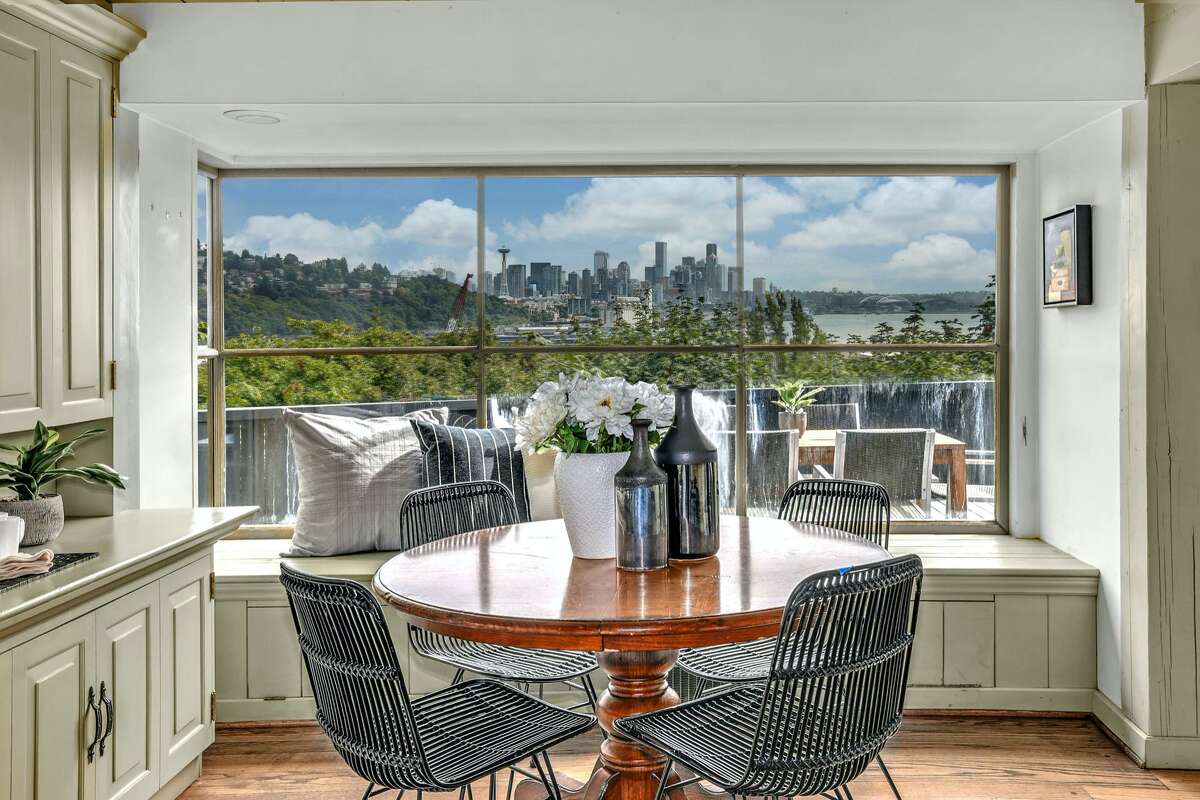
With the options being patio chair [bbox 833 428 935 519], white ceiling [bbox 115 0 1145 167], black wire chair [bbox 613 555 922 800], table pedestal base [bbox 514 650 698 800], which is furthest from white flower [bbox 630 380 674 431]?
patio chair [bbox 833 428 935 519]

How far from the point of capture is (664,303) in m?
4.02

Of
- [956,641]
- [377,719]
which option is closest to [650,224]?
[956,641]

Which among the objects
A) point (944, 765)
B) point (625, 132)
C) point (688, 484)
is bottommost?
point (944, 765)

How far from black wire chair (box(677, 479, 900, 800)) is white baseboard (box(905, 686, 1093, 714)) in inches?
24.6

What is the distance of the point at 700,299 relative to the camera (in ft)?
13.2

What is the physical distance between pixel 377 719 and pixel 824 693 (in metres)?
0.89

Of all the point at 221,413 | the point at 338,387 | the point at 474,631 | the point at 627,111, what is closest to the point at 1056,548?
the point at 627,111

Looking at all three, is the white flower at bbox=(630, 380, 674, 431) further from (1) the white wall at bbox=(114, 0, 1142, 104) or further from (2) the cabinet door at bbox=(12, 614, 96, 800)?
(2) the cabinet door at bbox=(12, 614, 96, 800)

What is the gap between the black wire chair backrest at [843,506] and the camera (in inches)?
114

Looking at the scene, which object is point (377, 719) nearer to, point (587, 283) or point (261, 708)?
point (261, 708)

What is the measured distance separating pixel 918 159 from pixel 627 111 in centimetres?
149

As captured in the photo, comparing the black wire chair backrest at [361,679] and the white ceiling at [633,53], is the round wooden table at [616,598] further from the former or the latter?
the white ceiling at [633,53]

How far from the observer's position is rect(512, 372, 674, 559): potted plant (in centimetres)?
223

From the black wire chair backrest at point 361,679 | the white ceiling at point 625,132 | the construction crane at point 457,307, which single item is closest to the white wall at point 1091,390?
the white ceiling at point 625,132
